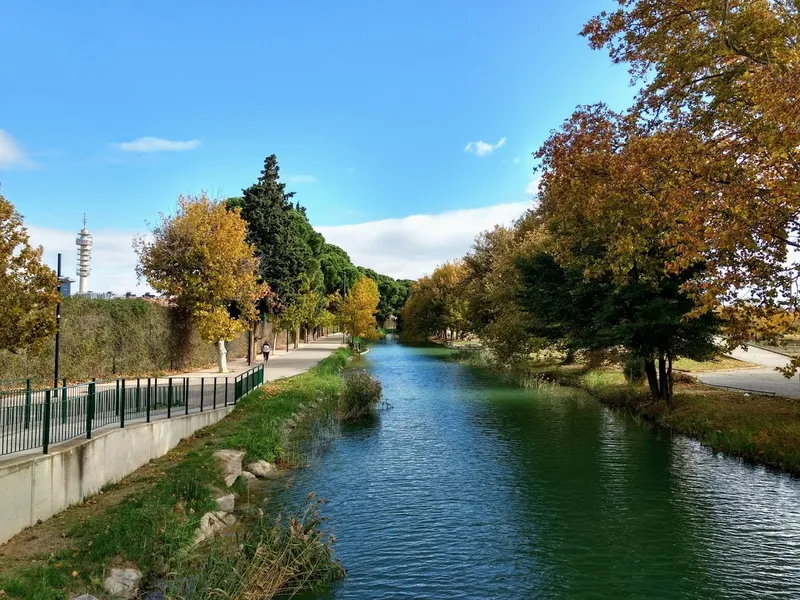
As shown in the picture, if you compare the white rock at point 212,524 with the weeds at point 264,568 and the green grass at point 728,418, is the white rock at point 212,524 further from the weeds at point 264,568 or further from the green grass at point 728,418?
the green grass at point 728,418

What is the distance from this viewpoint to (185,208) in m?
30.4

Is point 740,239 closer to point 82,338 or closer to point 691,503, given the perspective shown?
point 691,503

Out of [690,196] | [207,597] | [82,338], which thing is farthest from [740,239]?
[82,338]

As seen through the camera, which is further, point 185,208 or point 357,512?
point 185,208

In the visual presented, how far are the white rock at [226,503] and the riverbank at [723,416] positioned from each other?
13.5 meters

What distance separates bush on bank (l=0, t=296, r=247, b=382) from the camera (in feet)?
67.6

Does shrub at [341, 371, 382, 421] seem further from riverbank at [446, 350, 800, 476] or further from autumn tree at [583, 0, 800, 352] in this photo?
autumn tree at [583, 0, 800, 352]

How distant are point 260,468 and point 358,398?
27.7 ft

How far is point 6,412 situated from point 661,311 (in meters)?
18.7

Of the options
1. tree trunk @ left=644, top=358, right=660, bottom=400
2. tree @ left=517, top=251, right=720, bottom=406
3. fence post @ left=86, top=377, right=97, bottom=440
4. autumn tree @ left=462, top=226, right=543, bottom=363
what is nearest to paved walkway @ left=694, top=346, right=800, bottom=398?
tree @ left=517, top=251, right=720, bottom=406

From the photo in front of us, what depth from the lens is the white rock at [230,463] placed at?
13.0 m

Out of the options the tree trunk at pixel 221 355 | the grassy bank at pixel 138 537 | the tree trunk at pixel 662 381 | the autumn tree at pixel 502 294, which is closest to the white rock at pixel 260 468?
the grassy bank at pixel 138 537

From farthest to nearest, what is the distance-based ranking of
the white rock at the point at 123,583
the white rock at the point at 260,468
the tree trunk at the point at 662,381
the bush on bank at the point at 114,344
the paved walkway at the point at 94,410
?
the tree trunk at the point at 662,381 < the bush on bank at the point at 114,344 < the white rock at the point at 260,468 < the paved walkway at the point at 94,410 < the white rock at the point at 123,583

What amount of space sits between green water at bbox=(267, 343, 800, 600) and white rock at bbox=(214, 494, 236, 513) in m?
1.00
